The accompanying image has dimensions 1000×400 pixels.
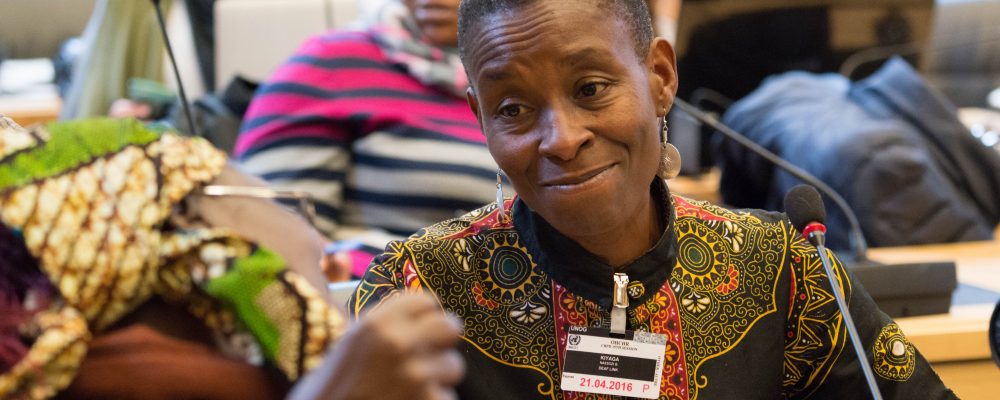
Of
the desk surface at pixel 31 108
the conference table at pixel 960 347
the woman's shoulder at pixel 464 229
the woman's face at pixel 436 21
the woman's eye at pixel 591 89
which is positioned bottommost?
the desk surface at pixel 31 108

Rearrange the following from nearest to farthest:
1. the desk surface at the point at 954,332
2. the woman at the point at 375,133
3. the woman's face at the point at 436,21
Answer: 1. the desk surface at the point at 954,332
2. the woman at the point at 375,133
3. the woman's face at the point at 436,21

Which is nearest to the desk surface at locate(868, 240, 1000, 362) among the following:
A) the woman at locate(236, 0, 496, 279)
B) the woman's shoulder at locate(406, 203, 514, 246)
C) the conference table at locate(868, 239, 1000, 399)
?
the conference table at locate(868, 239, 1000, 399)

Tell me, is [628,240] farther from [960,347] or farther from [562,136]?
[960,347]

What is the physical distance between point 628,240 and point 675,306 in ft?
0.29

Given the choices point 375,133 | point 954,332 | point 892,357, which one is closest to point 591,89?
point 892,357

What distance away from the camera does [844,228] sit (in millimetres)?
2088

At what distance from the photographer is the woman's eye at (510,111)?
3.39 feet

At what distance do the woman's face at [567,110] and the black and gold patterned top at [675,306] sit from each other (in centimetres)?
7

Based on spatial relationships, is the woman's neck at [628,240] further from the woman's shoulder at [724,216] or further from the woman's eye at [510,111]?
the woman's eye at [510,111]

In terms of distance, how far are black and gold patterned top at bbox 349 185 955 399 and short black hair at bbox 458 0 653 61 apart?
0.59ft

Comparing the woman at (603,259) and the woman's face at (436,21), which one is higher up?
the woman at (603,259)

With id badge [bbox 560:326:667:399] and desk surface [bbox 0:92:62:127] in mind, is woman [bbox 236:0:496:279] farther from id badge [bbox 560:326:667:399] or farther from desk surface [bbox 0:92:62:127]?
desk surface [bbox 0:92:62:127]

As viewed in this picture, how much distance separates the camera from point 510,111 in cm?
104

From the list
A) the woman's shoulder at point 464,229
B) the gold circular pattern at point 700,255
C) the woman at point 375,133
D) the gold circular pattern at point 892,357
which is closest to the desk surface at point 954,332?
the gold circular pattern at point 892,357
